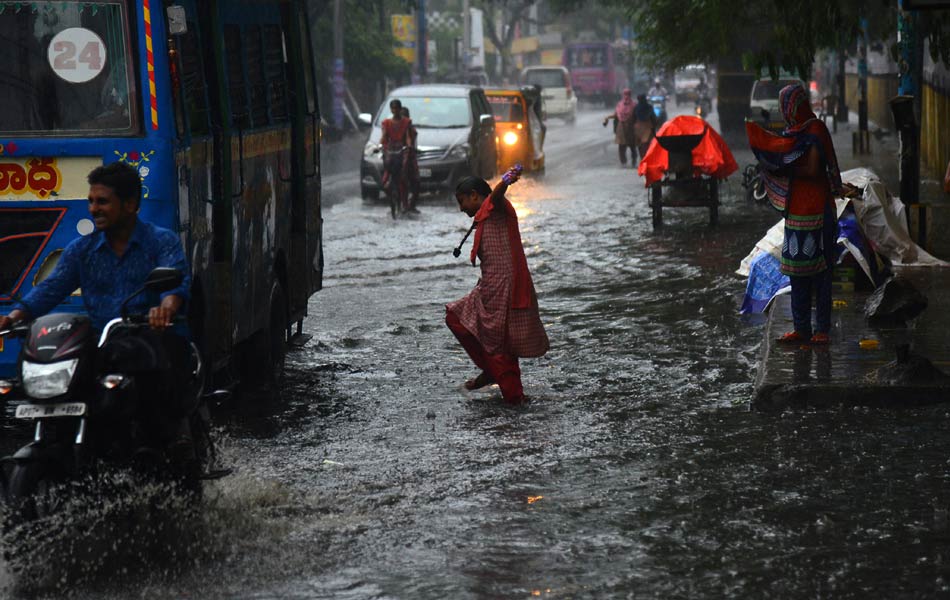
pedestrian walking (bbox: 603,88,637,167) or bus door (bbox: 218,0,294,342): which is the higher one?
bus door (bbox: 218,0,294,342)

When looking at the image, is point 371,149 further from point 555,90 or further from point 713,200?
point 555,90

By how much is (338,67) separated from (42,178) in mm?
37238

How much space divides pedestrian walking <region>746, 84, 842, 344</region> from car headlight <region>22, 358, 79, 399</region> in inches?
222

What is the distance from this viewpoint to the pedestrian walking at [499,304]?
9.69 m

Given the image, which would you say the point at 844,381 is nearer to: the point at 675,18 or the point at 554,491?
the point at 554,491

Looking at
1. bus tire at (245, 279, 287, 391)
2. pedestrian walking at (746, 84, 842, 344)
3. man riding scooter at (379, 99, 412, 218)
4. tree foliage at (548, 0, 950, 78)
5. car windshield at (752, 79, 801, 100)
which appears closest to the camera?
pedestrian walking at (746, 84, 842, 344)

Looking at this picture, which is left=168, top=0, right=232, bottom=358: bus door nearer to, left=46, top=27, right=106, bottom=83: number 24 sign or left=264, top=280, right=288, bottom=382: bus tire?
left=46, top=27, right=106, bottom=83: number 24 sign

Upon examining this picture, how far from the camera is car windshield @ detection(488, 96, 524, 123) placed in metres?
33.0

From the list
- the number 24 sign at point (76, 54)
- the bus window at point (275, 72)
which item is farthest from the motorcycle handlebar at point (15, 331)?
the bus window at point (275, 72)

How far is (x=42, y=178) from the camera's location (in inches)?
321

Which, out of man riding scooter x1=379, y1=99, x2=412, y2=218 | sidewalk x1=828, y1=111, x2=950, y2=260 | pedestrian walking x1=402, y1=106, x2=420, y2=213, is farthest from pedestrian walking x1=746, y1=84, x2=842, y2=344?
pedestrian walking x1=402, y1=106, x2=420, y2=213

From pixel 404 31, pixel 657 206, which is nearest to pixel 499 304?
pixel 657 206

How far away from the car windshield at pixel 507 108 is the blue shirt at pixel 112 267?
86.6ft

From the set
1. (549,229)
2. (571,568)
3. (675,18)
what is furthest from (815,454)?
(549,229)
